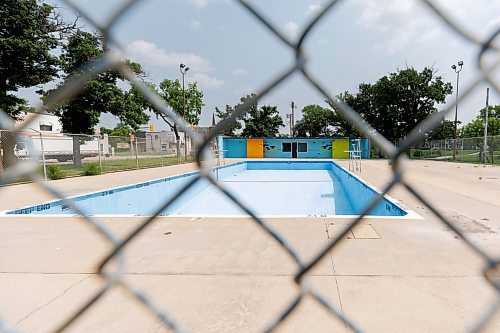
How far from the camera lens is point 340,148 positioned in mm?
25250

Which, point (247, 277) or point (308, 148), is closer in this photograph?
point (247, 277)

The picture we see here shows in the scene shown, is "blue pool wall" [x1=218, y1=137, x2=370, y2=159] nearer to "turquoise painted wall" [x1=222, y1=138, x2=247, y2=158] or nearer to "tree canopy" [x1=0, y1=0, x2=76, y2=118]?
"turquoise painted wall" [x1=222, y1=138, x2=247, y2=158]

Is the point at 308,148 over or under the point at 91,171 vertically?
over

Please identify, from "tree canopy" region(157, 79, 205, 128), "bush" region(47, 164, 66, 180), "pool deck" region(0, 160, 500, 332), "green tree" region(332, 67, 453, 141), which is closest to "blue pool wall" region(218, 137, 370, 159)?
"green tree" region(332, 67, 453, 141)

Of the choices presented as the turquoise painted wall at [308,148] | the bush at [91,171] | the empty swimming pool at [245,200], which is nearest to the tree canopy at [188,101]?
the empty swimming pool at [245,200]

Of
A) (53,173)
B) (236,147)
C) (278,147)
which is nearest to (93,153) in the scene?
(53,173)

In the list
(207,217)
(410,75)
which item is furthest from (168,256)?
(410,75)

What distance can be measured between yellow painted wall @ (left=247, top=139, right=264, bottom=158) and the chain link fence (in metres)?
12.5

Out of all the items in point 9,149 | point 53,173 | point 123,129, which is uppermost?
point 123,129

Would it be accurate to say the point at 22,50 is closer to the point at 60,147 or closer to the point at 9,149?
the point at 60,147

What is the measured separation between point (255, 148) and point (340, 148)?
24.6ft

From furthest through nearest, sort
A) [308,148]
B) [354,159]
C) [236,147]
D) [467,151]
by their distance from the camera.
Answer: [236,147] → [308,148] → [467,151] → [354,159]

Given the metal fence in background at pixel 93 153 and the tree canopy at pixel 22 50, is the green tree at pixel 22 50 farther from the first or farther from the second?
the metal fence in background at pixel 93 153

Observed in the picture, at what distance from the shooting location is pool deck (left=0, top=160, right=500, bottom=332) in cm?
168
